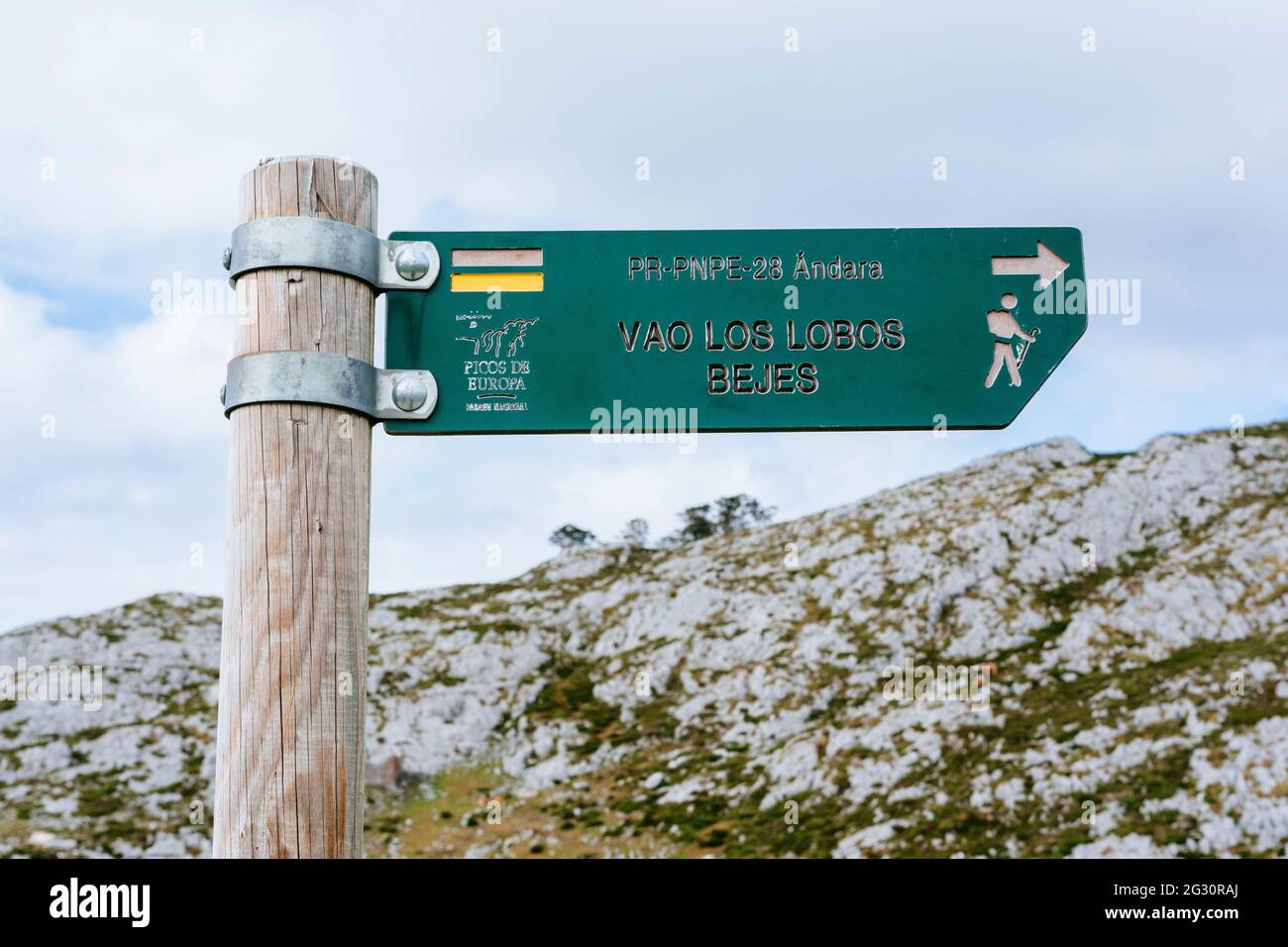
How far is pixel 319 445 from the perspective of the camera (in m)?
3.89

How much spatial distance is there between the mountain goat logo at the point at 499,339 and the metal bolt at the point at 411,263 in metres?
0.32

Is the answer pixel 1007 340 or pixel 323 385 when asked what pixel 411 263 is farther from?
pixel 1007 340

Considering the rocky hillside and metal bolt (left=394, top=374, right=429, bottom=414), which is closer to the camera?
metal bolt (left=394, top=374, right=429, bottom=414)

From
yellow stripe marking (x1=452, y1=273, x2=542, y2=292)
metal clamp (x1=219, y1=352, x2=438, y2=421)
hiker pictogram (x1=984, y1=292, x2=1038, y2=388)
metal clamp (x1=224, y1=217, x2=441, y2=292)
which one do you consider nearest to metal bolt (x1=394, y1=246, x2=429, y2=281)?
metal clamp (x1=224, y1=217, x2=441, y2=292)

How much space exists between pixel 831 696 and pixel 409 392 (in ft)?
172

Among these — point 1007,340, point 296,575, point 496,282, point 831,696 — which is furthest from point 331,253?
point 831,696

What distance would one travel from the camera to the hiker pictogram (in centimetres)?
429

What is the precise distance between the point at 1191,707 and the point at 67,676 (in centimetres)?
6357

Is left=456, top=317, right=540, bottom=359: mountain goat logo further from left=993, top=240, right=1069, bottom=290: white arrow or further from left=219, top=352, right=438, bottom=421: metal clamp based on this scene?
left=993, top=240, right=1069, bottom=290: white arrow

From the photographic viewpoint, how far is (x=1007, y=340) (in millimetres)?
4328

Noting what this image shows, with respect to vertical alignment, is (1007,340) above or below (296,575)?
above

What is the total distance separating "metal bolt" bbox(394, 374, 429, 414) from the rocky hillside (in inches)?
1408
